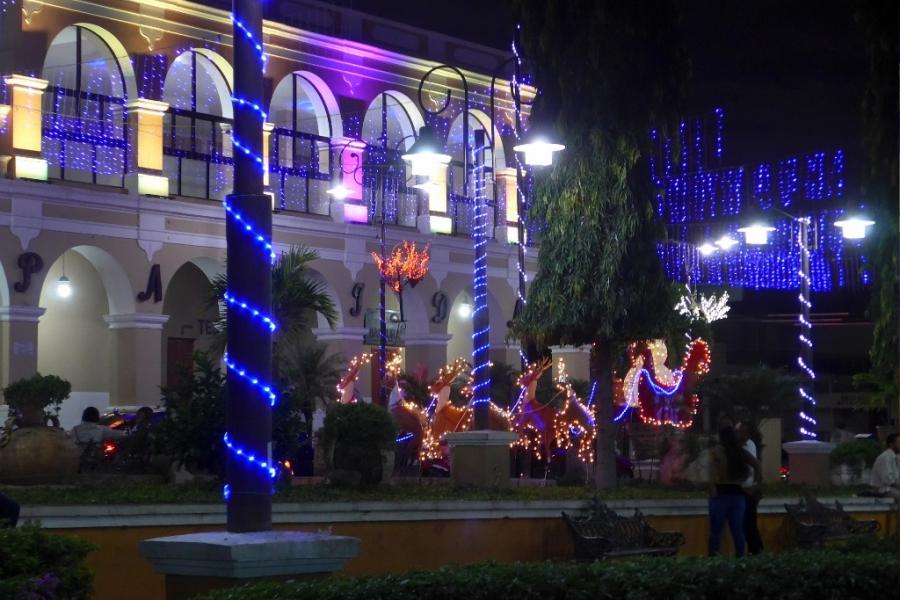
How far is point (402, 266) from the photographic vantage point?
36250mm

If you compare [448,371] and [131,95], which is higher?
[131,95]

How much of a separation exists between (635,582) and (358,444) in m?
8.13

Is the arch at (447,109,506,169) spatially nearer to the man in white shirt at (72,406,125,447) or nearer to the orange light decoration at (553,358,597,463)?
the orange light decoration at (553,358,597,463)

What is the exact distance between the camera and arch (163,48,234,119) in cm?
3334

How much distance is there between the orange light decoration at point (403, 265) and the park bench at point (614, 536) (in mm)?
20146

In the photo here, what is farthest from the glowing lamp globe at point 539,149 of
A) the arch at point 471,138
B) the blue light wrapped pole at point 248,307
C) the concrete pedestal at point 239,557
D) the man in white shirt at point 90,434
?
the arch at point 471,138

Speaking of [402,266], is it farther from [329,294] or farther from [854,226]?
[854,226]

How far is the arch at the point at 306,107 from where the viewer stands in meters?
36.0

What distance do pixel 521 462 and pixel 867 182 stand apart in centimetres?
956

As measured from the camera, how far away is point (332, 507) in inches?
531

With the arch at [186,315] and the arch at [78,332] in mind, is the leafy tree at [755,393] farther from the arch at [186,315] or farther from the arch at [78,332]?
the arch at [78,332]

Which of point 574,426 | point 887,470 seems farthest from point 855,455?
point 887,470

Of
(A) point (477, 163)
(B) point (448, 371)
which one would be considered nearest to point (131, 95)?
(B) point (448, 371)

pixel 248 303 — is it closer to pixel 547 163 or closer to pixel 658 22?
pixel 547 163
